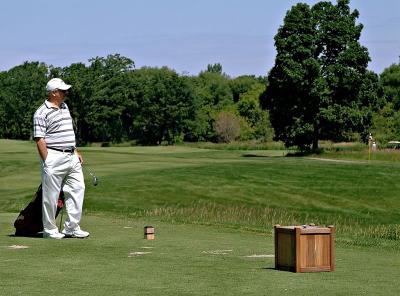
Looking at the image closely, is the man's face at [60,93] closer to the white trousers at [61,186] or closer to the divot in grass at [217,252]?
the white trousers at [61,186]

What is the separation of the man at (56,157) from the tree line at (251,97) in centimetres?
5935

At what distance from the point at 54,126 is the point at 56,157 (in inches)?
19.2

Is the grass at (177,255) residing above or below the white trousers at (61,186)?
below

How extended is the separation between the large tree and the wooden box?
6280cm

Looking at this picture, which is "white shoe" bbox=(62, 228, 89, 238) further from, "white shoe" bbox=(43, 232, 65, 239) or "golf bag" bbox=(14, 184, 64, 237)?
"golf bag" bbox=(14, 184, 64, 237)

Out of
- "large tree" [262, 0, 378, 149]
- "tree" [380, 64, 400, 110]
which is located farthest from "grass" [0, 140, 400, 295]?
"tree" [380, 64, 400, 110]

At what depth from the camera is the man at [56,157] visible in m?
14.5

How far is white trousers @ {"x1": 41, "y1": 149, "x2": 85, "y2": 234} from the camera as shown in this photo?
1460 cm

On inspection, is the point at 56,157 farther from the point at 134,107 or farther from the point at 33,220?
the point at 134,107

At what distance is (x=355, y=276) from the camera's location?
34.2 feet

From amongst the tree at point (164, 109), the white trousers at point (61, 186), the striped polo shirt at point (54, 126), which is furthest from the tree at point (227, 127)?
the striped polo shirt at point (54, 126)

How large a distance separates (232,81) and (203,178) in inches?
4961

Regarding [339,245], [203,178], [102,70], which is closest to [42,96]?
[102,70]

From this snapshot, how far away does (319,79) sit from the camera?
74.3m
